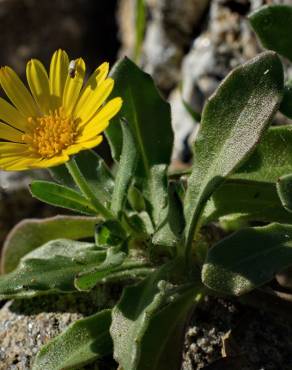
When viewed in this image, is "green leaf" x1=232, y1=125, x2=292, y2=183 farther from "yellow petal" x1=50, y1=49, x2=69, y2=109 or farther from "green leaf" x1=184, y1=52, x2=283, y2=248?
"yellow petal" x1=50, y1=49, x2=69, y2=109

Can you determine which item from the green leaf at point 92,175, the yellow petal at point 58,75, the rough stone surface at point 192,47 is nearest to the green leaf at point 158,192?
the green leaf at point 92,175

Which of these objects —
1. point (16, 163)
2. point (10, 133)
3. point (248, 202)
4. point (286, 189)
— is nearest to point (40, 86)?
point (10, 133)

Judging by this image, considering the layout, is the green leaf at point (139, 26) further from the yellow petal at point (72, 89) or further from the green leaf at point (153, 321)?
the green leaf at point (153, 321)

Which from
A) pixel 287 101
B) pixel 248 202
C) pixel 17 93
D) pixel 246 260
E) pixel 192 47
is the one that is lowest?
pixel 192 47

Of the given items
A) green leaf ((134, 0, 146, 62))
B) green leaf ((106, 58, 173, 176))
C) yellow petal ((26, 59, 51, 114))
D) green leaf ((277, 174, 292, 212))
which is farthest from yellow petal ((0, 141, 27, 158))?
green leaf ((134, 0, 146, 62))

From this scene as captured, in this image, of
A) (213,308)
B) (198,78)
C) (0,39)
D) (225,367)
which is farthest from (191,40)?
(225,367)

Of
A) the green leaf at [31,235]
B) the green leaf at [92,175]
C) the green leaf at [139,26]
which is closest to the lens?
the green leaf at [92,175]

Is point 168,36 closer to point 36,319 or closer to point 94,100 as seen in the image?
point 94,100
